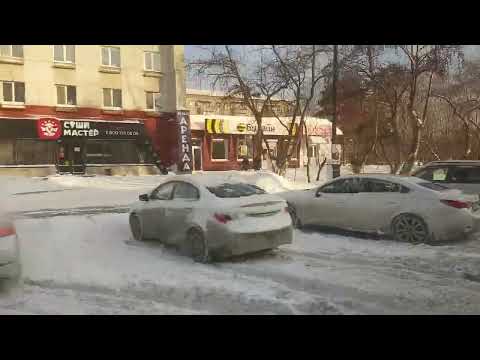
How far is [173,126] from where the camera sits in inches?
831

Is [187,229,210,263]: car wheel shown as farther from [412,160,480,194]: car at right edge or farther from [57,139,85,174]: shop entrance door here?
[57,139,85,174]: shop entrance door

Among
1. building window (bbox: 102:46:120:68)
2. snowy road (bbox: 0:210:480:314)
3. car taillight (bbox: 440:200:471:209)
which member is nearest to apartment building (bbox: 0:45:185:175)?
building window (bbox: 102:46:120:68)

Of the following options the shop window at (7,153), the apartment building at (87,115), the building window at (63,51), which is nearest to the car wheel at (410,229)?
the building window at (63,51)

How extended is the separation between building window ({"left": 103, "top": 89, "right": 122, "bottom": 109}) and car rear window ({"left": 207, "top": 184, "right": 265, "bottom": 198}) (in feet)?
52.4

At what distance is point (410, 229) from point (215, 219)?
3439 millimetres

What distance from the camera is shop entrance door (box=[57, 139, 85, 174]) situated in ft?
62.2

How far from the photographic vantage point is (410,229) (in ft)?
24.5

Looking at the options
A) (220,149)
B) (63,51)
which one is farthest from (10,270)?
(220,149)

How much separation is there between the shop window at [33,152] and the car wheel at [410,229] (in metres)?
15.8

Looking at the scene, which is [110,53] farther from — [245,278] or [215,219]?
[245,278]
